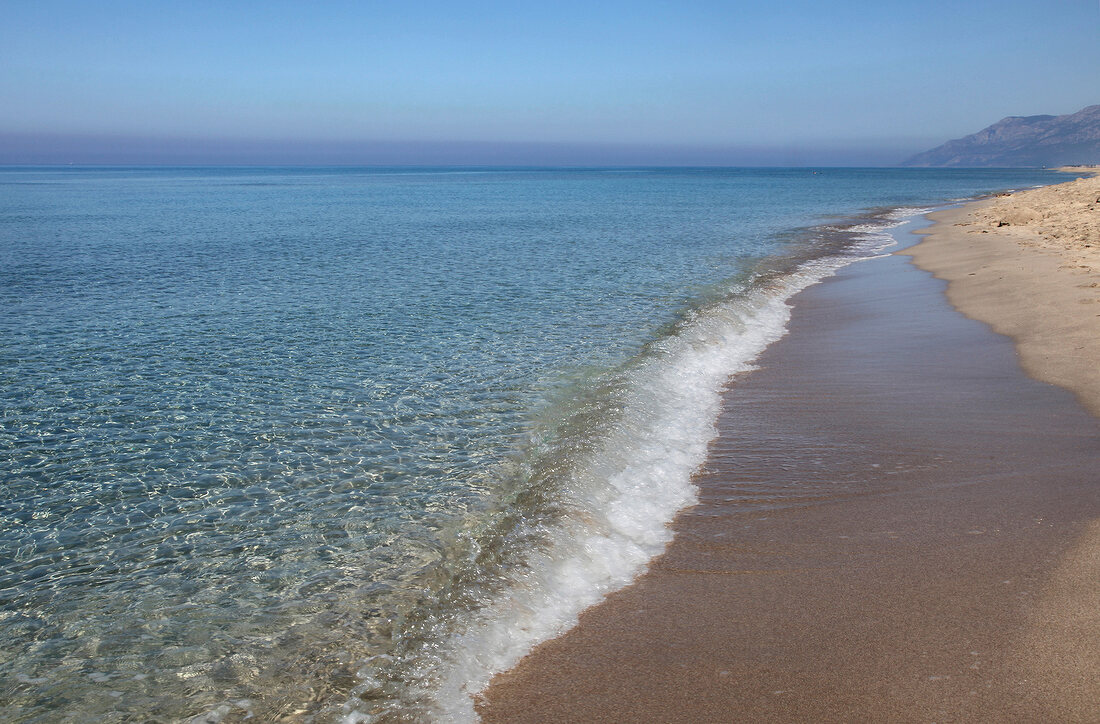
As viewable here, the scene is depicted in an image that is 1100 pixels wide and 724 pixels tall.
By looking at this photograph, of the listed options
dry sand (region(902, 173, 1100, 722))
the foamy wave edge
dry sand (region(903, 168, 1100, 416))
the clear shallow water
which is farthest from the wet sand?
dry sand (region(903, 168, 1100, 416))

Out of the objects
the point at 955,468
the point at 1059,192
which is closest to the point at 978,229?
the point at 1059,192

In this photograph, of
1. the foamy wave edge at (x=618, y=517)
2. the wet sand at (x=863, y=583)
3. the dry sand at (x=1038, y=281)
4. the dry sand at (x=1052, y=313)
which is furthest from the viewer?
the dry sand at (x=1038, y=281)

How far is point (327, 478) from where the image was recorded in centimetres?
702

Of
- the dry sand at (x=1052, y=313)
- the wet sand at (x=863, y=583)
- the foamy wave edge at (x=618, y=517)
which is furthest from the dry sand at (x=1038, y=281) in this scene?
the foamy wave edge at (x=618, y=517)

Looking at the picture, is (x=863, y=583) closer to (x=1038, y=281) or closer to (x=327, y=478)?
(x=327, y=478)

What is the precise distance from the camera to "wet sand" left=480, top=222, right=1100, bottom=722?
3.91m

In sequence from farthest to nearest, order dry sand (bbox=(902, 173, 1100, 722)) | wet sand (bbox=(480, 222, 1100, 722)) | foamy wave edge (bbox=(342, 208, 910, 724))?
foamy wave edge (bbox=(342, 208, 910, 724)) → dry sand (bbox=(902, 173, 1100, 722)) → wet sand (bbox=(480, 222, 1100, 722))

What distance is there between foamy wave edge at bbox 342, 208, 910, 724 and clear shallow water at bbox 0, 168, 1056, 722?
0.09 ft

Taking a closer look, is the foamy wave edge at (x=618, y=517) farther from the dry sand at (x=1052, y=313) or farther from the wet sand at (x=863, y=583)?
the dry sand at (x=1052, y=313)

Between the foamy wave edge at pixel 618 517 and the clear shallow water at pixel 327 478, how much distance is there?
0.03 m

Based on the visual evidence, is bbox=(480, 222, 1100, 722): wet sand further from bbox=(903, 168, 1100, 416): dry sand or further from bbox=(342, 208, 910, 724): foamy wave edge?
bbox=(903, 168, 1100, 416): dry sand

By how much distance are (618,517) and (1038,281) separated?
13694mm

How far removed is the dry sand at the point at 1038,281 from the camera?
1015 centimetres

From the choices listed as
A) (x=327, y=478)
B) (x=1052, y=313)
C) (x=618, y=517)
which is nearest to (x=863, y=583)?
(x=618, y=517)
